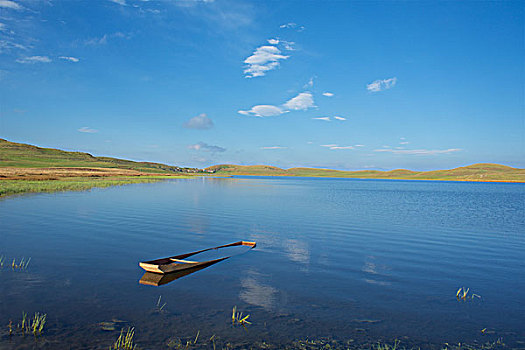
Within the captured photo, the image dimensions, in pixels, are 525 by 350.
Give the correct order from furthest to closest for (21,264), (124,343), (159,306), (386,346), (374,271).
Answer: (374,271) < (21,264) < (159,306) < (386,346) < (124,343)

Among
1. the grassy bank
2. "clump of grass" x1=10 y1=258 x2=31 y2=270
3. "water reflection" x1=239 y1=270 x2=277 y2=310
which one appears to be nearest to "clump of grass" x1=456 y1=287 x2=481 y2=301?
"water reflection" x1=239 y1=270 x2=277 y2=310

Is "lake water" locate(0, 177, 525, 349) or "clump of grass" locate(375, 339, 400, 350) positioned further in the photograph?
"lake water" locate(0, 177, 525, 349)

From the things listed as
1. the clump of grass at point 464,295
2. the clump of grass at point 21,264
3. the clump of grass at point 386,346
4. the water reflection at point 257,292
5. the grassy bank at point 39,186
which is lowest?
the clump of grass at point 21,264

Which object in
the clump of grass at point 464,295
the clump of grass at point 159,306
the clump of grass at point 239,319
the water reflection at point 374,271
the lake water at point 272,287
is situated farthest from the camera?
the water reflection at point 374,271

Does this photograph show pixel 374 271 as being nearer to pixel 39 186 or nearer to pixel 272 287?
pixel 272 287

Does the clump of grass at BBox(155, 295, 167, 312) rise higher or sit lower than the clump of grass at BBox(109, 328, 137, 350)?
lower

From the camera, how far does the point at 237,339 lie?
26.7 ft

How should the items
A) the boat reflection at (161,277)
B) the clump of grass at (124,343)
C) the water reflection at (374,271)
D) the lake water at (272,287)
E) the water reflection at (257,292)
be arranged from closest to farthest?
1. the clump of grass at (124,343)
2. the lake water at (272,287)
3. the water reflection at (257,292)
4. the boat reflection at (161,277)
5. the water reflection at (374,271)

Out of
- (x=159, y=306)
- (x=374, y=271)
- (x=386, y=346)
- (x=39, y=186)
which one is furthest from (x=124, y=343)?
(x=39, y=186)

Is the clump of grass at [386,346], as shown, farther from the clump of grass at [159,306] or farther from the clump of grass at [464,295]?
the clump of grass at [159,306]

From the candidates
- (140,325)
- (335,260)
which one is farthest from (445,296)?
(140,325)

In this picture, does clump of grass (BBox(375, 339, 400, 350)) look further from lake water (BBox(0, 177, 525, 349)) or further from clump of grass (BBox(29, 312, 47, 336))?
clump of grass (BBox(29, 312, 47, 336))

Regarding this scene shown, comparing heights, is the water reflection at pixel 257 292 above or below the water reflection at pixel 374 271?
Answer: below

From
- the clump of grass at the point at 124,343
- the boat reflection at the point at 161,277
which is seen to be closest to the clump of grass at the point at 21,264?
the boat reflection at the point at 161,277
